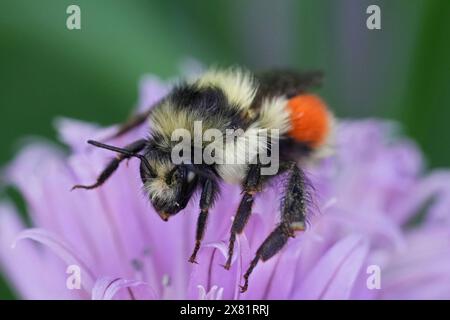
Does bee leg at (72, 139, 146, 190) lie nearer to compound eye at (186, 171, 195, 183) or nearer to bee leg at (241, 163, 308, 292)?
compound eye at (186, 171, 195, 183)

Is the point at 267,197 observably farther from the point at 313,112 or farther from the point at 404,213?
the point at 404,213

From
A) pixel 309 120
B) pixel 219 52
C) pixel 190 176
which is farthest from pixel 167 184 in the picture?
pixel 219 52

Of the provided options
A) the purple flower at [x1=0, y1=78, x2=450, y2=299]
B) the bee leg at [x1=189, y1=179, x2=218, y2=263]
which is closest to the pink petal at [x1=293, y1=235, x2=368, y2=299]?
the purple flower at [x1=0, y1=78, x2=450, y2=299]

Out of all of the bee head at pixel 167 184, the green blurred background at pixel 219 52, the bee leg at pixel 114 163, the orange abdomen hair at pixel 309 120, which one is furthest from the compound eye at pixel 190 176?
the green blurred background at pixel 219 52

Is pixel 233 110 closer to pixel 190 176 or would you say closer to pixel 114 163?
pixel 190 176

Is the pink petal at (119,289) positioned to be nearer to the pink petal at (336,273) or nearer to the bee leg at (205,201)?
the bee leg at (205,201)

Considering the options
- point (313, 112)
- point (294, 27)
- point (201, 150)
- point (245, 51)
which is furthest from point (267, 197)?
point (245, 51)
